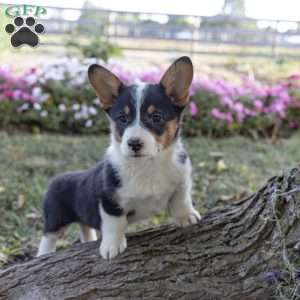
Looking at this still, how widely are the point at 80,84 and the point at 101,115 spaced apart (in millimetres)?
774

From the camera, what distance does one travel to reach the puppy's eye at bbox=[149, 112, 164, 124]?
2.99 m

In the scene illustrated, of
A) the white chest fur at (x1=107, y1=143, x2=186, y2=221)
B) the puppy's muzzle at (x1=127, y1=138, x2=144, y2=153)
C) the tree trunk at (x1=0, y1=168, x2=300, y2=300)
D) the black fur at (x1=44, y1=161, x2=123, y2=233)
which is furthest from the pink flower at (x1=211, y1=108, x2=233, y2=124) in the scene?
the puppy's muzzle at (x1=127, y1=138, x2=144, y2=153)

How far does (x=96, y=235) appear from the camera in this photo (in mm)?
4363

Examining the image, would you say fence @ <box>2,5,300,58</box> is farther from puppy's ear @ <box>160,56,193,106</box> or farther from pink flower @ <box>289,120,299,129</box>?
puppy's ear @ <box>160,56,193,106</box>

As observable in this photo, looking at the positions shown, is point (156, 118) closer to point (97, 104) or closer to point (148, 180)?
point (148, 180)

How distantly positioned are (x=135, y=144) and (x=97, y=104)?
570 centimetres

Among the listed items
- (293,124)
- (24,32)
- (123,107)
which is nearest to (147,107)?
(123,107)

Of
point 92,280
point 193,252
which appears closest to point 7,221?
point 92,280

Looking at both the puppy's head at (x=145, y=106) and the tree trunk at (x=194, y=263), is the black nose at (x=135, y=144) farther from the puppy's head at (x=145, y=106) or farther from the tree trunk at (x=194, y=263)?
the tree trunk at (x=194, y=263)

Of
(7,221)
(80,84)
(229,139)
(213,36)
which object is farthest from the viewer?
(213,36)

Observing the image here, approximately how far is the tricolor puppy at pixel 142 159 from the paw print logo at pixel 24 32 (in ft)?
2.12

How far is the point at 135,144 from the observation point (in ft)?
9.20

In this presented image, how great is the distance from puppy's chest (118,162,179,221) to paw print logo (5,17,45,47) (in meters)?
1.23

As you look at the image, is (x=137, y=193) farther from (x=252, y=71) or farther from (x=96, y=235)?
(x=252, y=71)
